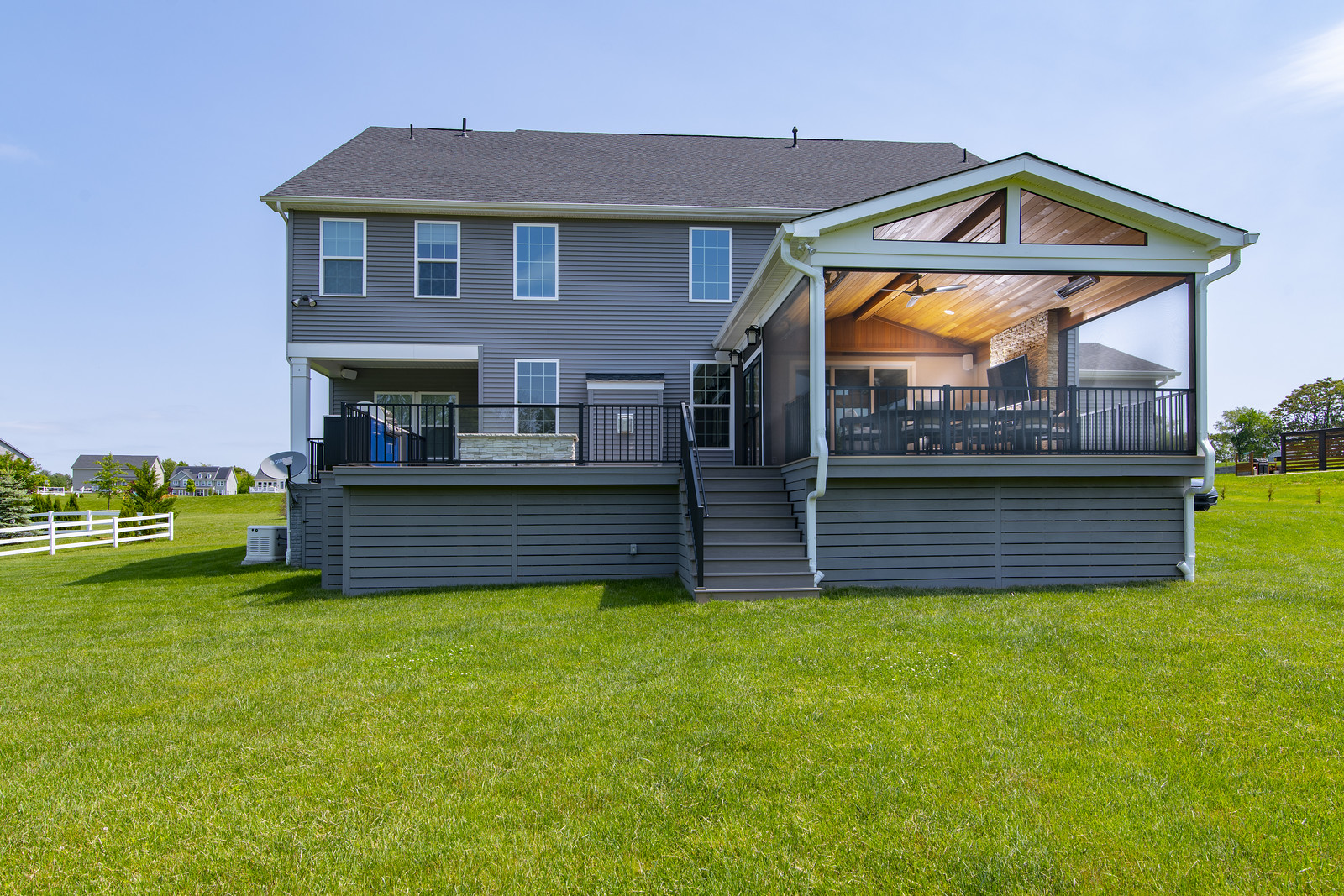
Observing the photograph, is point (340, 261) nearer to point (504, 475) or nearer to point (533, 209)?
point (533, 209)

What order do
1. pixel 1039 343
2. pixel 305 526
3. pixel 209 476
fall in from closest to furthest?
pixel 1039 343 → pixel 305 526 → pixel 209 476

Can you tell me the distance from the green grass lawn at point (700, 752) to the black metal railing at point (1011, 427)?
2068mm

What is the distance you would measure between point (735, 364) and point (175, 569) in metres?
10.3

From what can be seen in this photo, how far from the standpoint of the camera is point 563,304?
12688 mm

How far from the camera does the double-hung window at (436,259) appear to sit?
492 inches

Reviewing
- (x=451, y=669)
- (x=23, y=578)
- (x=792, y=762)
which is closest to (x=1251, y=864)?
(x=792, y=762)

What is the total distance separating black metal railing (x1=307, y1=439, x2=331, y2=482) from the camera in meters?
10.5

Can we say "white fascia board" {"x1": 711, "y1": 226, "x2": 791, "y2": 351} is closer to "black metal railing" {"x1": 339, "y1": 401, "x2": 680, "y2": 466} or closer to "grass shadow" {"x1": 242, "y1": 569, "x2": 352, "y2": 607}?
"black metal railing" {"x1": 339, "y1": 401, "x2": 680, "y2": 466}

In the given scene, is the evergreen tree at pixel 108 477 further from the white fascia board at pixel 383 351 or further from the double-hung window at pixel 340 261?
the double-hung window at pixel 340 261

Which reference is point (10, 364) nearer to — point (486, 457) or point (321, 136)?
point (321, 136)

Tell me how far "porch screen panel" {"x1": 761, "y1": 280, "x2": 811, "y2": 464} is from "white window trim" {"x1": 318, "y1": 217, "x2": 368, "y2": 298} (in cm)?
685

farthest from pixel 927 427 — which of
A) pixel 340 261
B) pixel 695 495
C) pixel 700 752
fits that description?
pixel 340 261

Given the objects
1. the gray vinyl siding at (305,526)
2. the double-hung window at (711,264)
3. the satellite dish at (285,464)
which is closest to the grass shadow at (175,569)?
the gray vinyl siding at (305,526)

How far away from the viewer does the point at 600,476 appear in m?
9.25
